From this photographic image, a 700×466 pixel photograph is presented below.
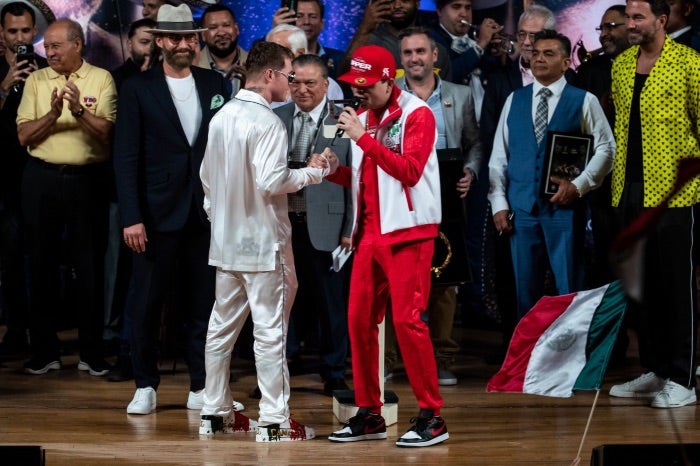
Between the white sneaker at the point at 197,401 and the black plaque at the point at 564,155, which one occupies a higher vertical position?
the black plaque at the point at 564,155

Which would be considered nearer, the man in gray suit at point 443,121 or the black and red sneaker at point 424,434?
the black and red sneaker at point 424,434

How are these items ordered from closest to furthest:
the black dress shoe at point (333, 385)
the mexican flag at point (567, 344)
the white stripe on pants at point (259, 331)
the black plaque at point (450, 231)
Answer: the mexican flag at point (567, 344)
the white stripe on pants at point (259, 331)
the black dress shoe at point (333, 385)
the black plaque at point (450, 231)

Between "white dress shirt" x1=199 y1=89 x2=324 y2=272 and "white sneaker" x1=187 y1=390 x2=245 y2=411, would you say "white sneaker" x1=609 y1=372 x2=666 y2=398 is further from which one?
"white dress shirt" x1=199 y1=89 x2=324 y2=272

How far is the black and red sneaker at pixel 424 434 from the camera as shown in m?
5.46

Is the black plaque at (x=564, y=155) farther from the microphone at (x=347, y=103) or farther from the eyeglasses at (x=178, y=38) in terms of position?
the eyeglasses at (x=178, y=38)

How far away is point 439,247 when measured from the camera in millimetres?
6832

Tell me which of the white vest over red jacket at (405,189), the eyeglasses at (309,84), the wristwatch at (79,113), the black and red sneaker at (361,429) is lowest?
the black and red sneaker at (361,429)

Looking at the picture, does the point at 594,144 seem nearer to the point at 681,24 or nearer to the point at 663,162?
the point at 663,162

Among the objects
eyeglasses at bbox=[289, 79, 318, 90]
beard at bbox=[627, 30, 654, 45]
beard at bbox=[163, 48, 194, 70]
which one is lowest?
eyeglasses at bbox=[289, 79, 318, 90]

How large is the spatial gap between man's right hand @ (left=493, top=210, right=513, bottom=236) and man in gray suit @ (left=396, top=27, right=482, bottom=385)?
24 centimetres

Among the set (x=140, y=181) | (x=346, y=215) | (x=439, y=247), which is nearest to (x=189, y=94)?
(x=140, y=181)

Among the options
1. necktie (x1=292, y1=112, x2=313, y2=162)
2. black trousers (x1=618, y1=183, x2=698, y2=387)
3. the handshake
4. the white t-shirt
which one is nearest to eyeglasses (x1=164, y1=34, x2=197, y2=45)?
the white t-shirt

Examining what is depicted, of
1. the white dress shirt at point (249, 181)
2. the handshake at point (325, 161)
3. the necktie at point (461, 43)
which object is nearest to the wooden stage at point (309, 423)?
the white dress shirt at point (249, 181)

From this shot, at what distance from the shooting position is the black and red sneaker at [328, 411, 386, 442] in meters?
5.59
